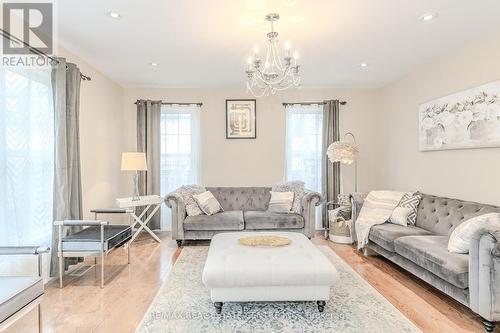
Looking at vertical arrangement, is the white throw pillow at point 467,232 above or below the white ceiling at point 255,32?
below

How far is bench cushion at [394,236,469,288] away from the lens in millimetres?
2447

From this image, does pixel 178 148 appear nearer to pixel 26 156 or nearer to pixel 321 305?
pixel 26 156

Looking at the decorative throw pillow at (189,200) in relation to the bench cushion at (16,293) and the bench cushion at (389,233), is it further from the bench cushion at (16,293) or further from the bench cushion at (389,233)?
the bench cushion at (16,293)

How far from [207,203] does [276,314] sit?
8.05ft

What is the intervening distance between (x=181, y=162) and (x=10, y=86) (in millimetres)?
2972

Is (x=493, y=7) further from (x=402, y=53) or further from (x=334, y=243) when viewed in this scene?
(x=334, y=243)

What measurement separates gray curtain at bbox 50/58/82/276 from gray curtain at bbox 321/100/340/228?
3784 millimetres

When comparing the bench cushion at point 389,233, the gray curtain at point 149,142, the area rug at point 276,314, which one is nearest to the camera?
the area rug at point 276,314

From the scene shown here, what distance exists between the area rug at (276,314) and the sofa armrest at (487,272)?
20.2 inches

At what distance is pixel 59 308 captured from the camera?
2619 mm

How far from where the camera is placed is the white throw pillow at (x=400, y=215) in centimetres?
388

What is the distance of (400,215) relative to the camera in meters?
3.92

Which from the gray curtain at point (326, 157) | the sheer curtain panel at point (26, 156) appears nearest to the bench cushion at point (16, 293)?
the sheer curtain panel at point (26, 156)
